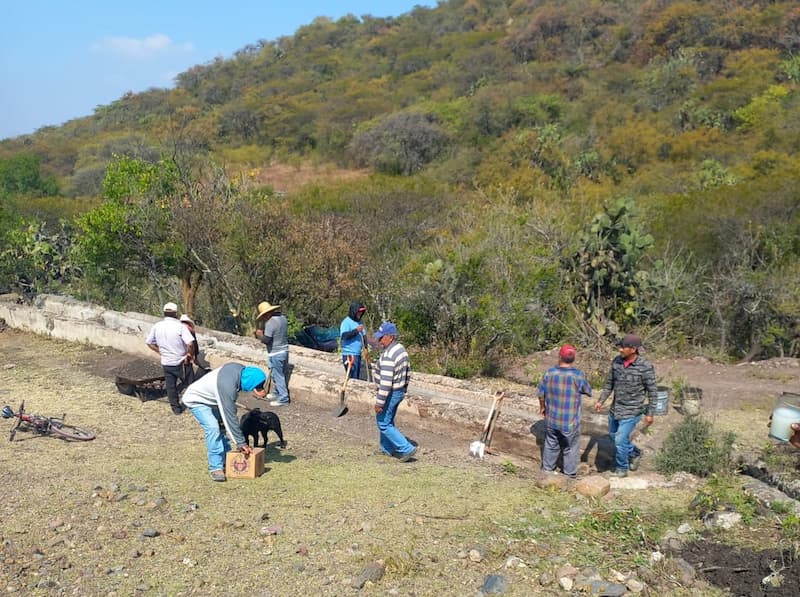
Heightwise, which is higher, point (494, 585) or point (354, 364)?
point (354, 364)

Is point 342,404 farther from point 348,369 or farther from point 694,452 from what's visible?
point 694,452

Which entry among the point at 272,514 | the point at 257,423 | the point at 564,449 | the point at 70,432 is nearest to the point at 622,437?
the point at 564,449

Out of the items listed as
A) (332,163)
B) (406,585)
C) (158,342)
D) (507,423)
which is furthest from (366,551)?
(332,163)

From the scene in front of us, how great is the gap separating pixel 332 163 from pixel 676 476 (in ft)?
142

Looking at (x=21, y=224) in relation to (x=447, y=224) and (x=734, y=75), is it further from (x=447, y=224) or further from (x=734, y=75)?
(x=734, y=75)

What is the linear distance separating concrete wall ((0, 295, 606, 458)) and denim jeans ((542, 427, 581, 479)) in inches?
→ 23.3

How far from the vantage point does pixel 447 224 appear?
21000 millimetres

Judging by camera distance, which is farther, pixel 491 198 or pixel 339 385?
pixel 491 198

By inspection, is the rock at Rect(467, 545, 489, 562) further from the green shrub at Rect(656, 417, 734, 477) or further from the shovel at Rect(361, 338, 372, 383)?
the shovel at Rect(361, 338, 372, 383)

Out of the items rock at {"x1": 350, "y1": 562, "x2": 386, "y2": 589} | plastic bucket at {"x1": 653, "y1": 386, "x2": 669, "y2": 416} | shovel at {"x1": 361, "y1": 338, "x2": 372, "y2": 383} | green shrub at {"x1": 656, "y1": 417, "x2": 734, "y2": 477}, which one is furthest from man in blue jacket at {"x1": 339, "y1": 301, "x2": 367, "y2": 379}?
rock at {"x1": 350, "y1": 562, "x2": 386, "y2": 589}

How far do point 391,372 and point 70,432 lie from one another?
12.5 feet

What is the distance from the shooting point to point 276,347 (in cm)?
928

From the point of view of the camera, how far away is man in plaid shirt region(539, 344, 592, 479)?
262 inches

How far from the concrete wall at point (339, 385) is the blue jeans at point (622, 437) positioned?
0.73m
